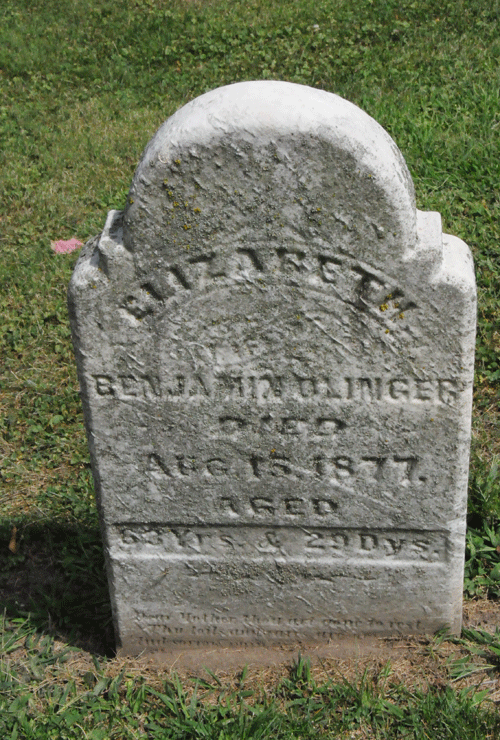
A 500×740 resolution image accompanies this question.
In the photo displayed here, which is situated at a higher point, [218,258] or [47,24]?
[47,24]

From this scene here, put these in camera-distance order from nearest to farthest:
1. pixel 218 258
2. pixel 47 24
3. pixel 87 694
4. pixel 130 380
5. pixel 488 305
→ pixel 218 258 → pixel 130 380 → pixel 87 694 → pixel 488 305 → pixel 47 24

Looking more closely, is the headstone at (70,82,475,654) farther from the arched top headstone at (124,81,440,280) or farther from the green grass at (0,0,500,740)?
the green grass at (0,0,500,740)

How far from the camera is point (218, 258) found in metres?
2.13

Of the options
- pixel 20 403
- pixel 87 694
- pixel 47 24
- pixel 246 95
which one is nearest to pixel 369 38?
pixel 47 24

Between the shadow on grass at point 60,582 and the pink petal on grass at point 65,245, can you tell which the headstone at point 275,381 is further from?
the pink petal on grass at point 65,245

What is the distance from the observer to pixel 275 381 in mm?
2312

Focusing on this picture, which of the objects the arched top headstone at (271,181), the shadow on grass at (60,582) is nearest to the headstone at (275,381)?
the arched top headstone at (271,181)

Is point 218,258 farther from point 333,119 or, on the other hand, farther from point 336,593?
point 336,593

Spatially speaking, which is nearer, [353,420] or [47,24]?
[353,420]

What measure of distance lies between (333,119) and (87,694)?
196cm

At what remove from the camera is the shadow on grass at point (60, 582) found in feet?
9.78

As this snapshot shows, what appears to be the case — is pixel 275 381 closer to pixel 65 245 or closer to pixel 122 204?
pixel 65 245

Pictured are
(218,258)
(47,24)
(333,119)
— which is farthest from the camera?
(47,24)

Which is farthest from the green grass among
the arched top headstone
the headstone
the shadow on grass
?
the arched top headstone
